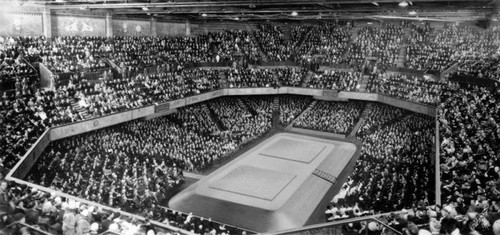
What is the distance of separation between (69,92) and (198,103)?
1511 cm

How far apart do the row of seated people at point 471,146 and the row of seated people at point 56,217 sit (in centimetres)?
1118

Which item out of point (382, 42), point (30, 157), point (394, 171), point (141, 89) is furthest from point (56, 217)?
point (382, 42)

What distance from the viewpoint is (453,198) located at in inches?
605

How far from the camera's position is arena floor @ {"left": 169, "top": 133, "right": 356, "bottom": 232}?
21.9 meters

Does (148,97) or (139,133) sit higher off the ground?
(148,97)

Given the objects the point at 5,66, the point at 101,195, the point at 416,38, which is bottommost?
the point at 101,195

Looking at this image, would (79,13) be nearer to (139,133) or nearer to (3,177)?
(139,133)

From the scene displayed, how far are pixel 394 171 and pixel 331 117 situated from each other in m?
16.3

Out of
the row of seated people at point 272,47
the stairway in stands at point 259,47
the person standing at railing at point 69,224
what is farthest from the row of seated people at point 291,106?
the person standing at railing at point 69,224

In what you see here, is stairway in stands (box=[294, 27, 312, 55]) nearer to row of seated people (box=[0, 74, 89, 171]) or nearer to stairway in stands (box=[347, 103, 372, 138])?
stairway in stands (box=[347, 103, 372, 138])

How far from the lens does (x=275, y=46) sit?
48.6 metres

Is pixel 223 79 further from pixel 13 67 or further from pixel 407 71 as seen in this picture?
pixel 13 67

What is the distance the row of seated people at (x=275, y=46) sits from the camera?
46.9 meters

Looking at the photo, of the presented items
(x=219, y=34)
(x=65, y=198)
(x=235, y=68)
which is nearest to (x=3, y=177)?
(x=65, y=198)
